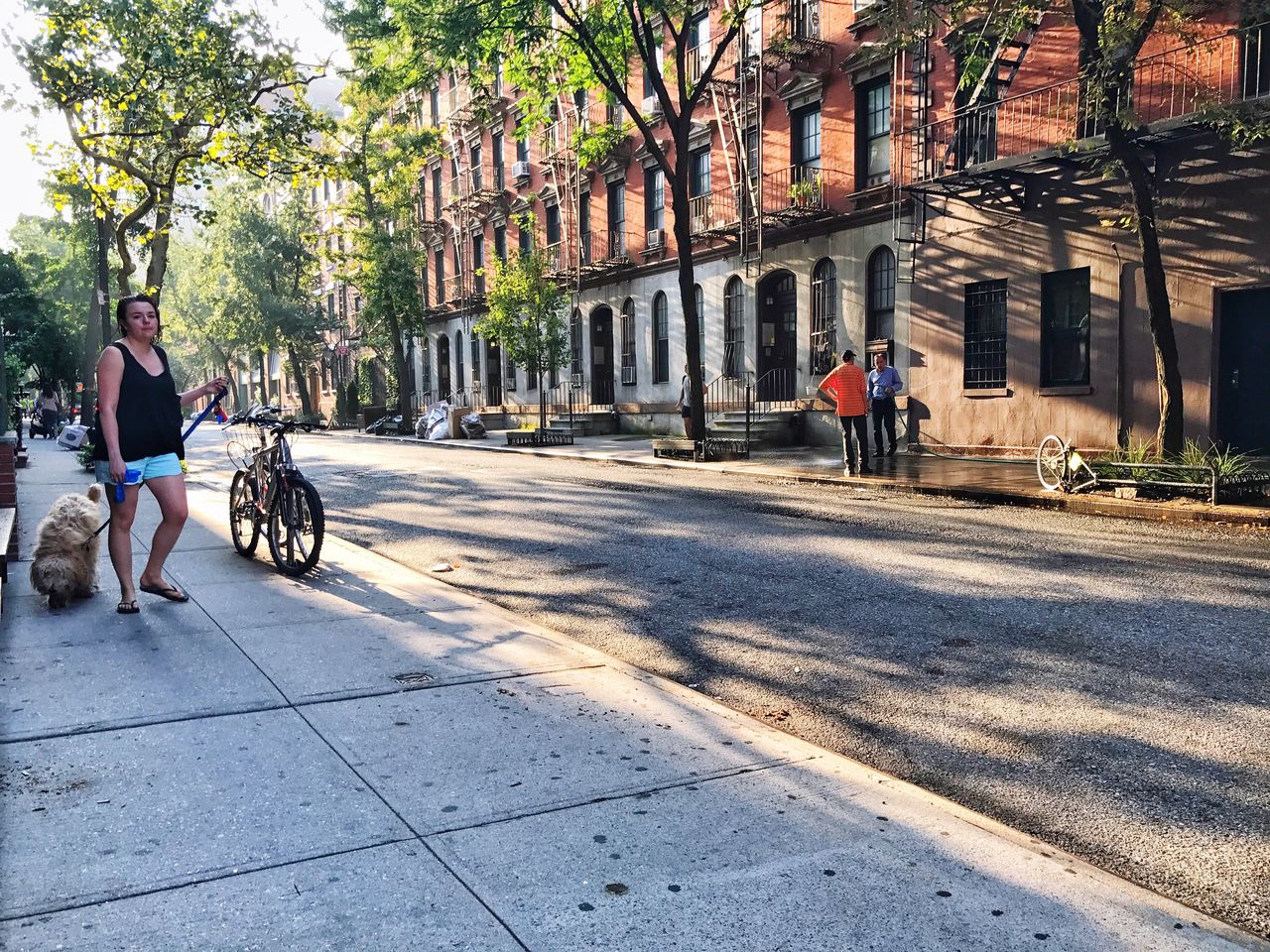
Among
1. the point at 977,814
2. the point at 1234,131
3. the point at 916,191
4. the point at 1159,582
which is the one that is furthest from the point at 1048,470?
the point at 977,814

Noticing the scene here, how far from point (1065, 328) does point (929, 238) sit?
358cm

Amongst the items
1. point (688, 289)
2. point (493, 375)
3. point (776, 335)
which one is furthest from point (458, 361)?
point (688, 289)

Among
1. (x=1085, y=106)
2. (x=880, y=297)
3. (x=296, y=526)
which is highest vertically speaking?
(x=1085, y=106)

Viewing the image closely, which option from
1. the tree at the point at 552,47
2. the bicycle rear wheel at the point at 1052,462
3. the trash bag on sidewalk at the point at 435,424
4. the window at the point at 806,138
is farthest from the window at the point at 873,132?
the trash bag on sidewalk at the point at 435,424

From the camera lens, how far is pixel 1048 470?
1322 cm

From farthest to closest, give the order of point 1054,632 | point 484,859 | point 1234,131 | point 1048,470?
point 1048,470, point 1234,131, point 1054,632, point 484,859

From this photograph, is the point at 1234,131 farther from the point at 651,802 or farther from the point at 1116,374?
the point at 651,802

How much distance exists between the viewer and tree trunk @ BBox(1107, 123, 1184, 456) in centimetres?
1259

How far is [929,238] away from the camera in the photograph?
784 inches

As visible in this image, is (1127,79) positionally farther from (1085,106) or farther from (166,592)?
(166,592)

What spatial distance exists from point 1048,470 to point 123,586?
11239mm

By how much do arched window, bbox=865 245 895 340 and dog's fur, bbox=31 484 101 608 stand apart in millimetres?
17778

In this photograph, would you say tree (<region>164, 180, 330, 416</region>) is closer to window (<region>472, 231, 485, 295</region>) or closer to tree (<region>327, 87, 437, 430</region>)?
tree (<region>327, 87, 437, 430</region>)

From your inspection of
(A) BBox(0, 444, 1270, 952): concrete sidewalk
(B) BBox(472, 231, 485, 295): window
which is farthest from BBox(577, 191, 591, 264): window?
(A) BBox(0, 444, 1270, 952): concrete sidewalk
